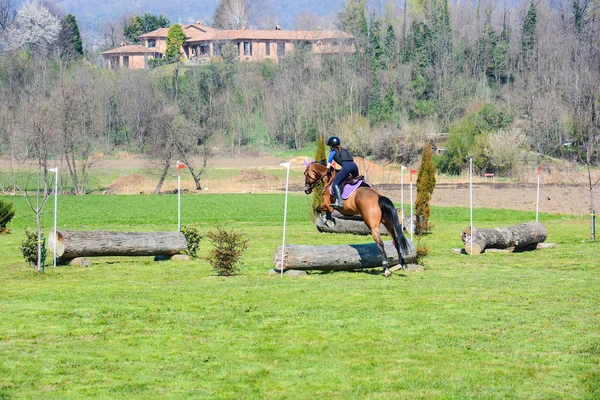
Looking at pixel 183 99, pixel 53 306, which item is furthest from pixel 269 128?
pixel 53 306

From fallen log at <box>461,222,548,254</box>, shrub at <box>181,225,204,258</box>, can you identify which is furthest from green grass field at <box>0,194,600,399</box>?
fallen log at <box>461,222,548,254</box>

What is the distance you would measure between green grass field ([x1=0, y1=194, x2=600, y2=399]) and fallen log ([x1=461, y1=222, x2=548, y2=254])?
1815 millimetres

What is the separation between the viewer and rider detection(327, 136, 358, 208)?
1812cm

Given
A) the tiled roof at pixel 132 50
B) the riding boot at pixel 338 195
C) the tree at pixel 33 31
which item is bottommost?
the riding boot at pixel 338 195

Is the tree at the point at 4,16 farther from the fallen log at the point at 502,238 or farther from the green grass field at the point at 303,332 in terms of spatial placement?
the green grass field at the point at 303,332

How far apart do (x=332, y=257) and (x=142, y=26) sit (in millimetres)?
157853

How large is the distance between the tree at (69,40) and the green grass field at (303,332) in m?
120

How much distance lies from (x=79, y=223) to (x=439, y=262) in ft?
73.3

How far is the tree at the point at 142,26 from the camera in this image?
547ft

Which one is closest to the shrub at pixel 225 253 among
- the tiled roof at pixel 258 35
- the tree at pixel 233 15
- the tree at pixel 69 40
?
the tree at pixel 69 40

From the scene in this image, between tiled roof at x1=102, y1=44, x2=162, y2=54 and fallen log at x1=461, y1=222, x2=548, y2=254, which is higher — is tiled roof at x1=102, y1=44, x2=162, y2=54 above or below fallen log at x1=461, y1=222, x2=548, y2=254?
above

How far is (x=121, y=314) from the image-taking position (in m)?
13.5

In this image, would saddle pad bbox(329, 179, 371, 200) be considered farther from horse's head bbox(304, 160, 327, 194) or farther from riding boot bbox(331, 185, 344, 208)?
horse's head bbox(304, 160, 327, 194)

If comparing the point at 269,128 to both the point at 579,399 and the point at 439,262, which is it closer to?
the point at 439,262
